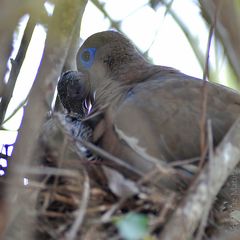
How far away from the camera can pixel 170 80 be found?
362 cm

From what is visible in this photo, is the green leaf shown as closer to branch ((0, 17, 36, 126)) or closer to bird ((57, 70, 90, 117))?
branch ((0, 17, 36, 126))

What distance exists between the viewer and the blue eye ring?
426cm

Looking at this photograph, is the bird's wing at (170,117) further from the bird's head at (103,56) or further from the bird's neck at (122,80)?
the bird's head at (103,56)

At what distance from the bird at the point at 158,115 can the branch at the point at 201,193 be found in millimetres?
304

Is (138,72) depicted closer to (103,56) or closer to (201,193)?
(103,56)

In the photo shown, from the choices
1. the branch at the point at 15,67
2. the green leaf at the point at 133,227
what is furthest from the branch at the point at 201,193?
the branch at the point at 15,67

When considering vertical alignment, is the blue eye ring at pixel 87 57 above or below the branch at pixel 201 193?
above

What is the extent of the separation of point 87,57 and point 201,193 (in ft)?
6.41

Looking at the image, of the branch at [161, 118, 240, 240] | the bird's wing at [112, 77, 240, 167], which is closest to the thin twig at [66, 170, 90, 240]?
the branch at [161, 118, 240, 240]

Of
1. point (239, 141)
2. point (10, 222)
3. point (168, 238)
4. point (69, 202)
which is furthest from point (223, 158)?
point (10, 222)

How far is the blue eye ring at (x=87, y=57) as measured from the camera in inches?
168

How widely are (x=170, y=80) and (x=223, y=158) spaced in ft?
3.31

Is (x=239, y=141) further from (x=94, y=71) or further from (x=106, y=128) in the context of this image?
(x=94, y=71)

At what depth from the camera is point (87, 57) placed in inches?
168
